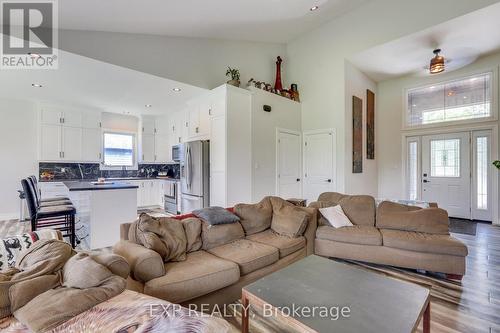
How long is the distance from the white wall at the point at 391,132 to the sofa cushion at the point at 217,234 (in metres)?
5.21

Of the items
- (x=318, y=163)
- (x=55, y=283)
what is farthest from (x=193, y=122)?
(x=55, y=283)

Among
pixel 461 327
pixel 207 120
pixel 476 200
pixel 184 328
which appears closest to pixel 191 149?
pixel 207 120

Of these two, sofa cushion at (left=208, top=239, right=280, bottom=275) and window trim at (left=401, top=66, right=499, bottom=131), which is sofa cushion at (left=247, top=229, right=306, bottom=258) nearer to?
sofa cushion at (left=208, top=239, right=280, bottom=275)

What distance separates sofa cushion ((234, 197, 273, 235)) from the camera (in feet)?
9.32

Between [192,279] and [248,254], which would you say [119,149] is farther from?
[192,279]

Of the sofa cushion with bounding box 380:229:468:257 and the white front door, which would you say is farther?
the white front door

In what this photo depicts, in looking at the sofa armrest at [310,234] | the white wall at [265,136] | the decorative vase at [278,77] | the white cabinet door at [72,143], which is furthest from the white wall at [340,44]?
the white cabinet door at [72,143]

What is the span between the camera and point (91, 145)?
19.3 feet

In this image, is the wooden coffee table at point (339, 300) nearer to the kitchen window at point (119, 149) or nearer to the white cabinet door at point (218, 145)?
the white cabinet door at point (218, 145)

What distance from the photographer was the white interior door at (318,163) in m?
5.03

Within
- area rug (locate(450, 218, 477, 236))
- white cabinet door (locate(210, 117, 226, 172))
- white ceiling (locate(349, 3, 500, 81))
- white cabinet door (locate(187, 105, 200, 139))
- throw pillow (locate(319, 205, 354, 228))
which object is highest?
white ceiling (locate(349, 3, 500, 81))

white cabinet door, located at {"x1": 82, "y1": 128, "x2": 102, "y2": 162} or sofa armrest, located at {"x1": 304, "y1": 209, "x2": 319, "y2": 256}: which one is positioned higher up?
white cabinet door, located at {"x1": 82, "y1": 128, "x2": 102, "y2": 162}

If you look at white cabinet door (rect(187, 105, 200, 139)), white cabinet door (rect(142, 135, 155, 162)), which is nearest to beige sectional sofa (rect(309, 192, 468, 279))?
white cabinet door (rect(187, 105, 200, 139))

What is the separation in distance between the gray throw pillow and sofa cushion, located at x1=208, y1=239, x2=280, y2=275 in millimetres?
250
